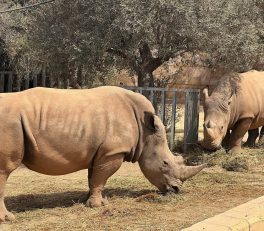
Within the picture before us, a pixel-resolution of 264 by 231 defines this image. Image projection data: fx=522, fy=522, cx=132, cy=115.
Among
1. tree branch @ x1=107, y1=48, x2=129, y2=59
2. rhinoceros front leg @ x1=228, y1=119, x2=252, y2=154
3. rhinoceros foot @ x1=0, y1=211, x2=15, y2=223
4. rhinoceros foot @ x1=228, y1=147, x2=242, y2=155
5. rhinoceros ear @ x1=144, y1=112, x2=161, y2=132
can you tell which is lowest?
rhinoceros foot @ x1=228, y1=147, x2=242, y2=155

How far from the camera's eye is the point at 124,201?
7.05 meters

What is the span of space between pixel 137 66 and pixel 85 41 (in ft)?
6.21

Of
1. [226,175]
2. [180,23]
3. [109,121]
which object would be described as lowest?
[226,175]

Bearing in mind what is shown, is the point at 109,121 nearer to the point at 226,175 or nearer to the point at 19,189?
the point at 19,189

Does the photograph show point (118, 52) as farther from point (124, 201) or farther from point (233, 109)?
point (124, 201)

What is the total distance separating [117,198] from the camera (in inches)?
284

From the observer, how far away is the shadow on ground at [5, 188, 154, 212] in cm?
686

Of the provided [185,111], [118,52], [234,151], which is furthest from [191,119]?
[118,52]

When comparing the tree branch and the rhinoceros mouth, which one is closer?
the rhinoceros mouth

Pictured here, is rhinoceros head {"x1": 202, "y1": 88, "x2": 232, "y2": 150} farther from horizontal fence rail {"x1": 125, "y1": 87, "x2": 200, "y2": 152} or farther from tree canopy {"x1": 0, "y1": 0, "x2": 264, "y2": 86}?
→ tree canopy {"x1": 0, "y1": 0, "x2": 264, "y2": 86}

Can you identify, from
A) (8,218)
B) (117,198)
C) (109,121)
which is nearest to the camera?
(8,218)

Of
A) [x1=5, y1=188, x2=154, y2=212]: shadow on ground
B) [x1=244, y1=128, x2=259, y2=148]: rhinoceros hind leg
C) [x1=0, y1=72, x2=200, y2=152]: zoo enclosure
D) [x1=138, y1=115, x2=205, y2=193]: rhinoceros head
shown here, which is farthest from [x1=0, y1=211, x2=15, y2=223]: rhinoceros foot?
[x1=244, y1=128, x2=259, y2=148]: rhinoceros hind leg

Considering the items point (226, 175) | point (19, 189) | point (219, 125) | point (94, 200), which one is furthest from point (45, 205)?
point (219, 125)

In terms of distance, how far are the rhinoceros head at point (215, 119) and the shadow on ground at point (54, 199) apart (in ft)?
10.2
